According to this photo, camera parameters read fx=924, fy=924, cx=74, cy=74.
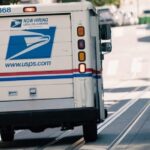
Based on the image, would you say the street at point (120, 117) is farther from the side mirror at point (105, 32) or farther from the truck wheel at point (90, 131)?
the side mirror at point (105, 32)

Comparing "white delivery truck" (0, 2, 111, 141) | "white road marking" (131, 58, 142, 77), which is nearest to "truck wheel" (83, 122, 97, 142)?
"white delivery truck" (0, 2, 111, 141)

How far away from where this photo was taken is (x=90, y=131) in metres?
17.7

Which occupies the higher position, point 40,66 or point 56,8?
point 56,8

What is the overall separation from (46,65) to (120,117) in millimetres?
7998

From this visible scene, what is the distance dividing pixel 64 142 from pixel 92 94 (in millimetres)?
1774

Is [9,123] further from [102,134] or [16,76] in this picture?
[102,134]

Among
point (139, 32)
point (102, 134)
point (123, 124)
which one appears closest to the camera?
point (102, 134)

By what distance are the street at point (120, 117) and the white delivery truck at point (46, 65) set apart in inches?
31.4

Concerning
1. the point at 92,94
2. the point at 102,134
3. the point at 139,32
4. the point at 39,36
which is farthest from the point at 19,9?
the point at 139,32

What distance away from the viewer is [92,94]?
54.9ft

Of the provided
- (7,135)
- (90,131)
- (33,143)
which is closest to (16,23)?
(90,131)

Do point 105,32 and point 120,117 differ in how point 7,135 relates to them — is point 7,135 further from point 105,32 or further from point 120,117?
point 120,117

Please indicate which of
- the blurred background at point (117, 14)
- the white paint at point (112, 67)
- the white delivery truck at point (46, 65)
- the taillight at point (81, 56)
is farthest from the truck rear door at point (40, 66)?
the blurred background at point (117, 14)

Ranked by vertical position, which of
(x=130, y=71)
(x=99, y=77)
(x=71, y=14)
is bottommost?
(x=130, y=71)
